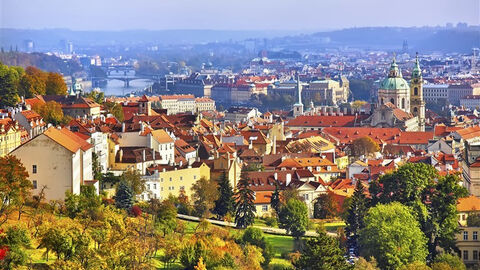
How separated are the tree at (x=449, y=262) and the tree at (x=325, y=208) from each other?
10280 millimetres

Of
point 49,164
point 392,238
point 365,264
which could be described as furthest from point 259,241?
point 49,164

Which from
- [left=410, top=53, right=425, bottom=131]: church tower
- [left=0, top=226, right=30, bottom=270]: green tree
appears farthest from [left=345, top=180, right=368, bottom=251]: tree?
[left=410, top=53, right=425, bottom=131]: church tower

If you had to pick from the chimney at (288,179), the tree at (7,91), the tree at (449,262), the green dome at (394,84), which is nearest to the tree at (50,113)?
the tree at (7,91)

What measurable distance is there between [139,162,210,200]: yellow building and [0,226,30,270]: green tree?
11620 millimetres

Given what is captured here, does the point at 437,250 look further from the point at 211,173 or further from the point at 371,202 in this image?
the point at 211,173

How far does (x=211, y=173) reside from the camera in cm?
4778

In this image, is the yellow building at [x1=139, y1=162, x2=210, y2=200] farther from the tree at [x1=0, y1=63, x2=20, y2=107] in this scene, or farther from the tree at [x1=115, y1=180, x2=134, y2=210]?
the tree at [x1=0, y1=63, x2=20, y2=107]

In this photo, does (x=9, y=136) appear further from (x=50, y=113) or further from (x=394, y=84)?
(x=394, y=84)

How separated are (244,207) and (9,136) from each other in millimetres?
7808

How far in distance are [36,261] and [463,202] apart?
1465cm

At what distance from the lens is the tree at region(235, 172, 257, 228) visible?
42.6 m

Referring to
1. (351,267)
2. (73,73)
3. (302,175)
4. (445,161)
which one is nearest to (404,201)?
(351,267)

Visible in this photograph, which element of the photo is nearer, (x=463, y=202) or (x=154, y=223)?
(x=154, y=223)

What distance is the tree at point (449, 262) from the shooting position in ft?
114
